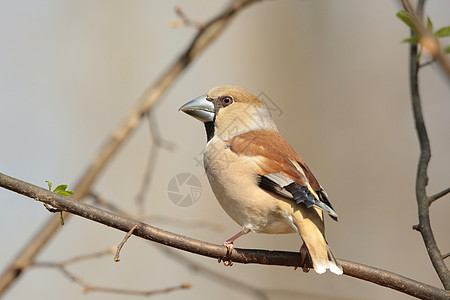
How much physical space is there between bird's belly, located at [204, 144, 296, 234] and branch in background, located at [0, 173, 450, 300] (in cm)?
29

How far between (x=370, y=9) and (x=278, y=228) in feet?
27.4

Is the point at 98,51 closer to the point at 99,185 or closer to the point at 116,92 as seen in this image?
the point at 116,92

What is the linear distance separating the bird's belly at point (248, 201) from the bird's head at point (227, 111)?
0.57m

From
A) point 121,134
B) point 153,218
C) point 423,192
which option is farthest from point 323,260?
point 121,134

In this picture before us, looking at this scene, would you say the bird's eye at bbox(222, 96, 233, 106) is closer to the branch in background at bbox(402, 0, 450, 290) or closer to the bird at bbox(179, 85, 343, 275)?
the bird at bbox(179, 85, 343, 275)

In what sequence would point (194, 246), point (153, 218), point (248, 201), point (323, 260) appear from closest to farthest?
point (194, 246)
point (323, 260)
point (248, 201)
point (153, 218)

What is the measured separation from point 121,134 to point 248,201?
188cm

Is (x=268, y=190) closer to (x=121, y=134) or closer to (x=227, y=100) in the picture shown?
(x=227, y=100)

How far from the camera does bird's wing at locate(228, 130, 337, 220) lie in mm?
3027

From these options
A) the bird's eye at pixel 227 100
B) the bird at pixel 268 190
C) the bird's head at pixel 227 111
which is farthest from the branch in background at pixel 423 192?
the bird's eye at pixel 227 100

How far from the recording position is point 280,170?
129 inches

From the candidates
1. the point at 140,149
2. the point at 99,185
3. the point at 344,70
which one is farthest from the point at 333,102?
the point at 99,185

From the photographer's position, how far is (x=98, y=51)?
9.79 m

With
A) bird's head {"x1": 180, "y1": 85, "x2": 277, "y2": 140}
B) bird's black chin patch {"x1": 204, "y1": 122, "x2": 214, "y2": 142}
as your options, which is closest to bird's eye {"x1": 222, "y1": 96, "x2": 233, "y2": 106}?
bird's head {"x1": 180, "y1": 85, "x2": 277, "y2": 140}
